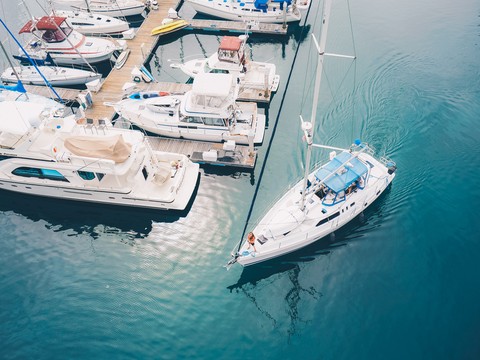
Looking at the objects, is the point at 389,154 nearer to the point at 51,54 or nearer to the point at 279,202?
the point at 279,202

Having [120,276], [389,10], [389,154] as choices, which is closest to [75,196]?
[120,276]

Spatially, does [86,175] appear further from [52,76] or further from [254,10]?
[254,10]

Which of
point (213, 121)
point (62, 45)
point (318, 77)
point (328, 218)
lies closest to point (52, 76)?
point (62, 45)

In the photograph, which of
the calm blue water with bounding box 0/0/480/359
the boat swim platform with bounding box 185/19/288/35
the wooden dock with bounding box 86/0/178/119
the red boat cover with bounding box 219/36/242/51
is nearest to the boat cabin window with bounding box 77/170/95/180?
the calm blue water with bounding box 0/0/480/359

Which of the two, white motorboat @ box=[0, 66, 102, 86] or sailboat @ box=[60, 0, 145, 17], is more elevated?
sailboat @ box=[60, 0, 145, 17]

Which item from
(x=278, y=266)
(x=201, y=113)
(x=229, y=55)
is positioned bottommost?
(x=278, y=266)

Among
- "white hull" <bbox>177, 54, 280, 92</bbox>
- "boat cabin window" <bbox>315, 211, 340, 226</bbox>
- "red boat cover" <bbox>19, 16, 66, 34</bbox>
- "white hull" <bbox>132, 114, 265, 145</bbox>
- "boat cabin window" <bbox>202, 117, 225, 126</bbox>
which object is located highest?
"red boat cover" <bbox>19, 16, 66, 34</bbox>

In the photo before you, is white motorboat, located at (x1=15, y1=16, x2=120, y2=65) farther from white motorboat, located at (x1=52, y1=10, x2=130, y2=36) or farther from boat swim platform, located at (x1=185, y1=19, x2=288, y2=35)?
boat swim platform, located at (x1=185, y1=19, x2=288, y2=35)
